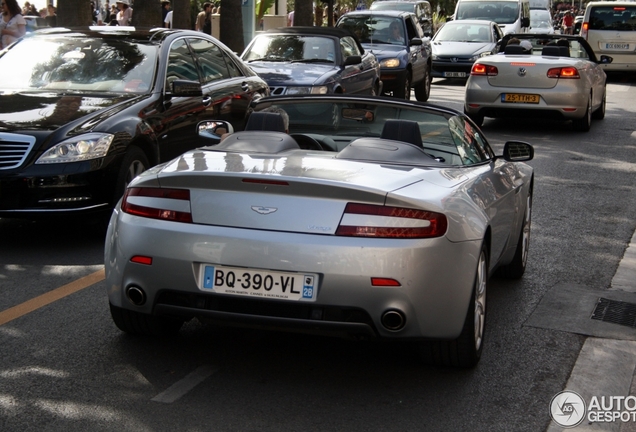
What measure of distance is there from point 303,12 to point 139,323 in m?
19.7

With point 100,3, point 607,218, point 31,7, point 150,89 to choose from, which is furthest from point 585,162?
point 100,3

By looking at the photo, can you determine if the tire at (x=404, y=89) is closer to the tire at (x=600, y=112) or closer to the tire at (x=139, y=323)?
the tire at (x=600, y=112)

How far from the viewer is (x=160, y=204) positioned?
15.6 ft

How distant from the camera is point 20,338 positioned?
17.9 ft

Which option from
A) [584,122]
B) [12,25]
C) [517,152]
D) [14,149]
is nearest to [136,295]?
[517,152]

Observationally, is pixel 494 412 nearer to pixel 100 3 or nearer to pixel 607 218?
pixel 607 218

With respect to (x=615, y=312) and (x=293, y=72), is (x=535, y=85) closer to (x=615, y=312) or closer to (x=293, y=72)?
(x=293, y=72)

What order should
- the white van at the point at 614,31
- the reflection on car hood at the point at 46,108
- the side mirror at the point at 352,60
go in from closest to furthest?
the reflection on car hood at the point at 46,108 < the side mirror at the point at 352,60 < the white van at the point at 614,31

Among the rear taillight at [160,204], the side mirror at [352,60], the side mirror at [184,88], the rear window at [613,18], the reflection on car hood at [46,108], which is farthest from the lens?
the rear window at [613,18]

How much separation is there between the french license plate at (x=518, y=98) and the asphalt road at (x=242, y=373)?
8.40 meters

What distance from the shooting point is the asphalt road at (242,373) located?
4383 mm

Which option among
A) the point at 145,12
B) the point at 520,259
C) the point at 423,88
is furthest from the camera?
the point at 423,88

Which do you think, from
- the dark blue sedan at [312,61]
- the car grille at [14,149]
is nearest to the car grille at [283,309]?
the car grille at [14,149]

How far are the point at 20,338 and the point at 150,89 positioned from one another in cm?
388
